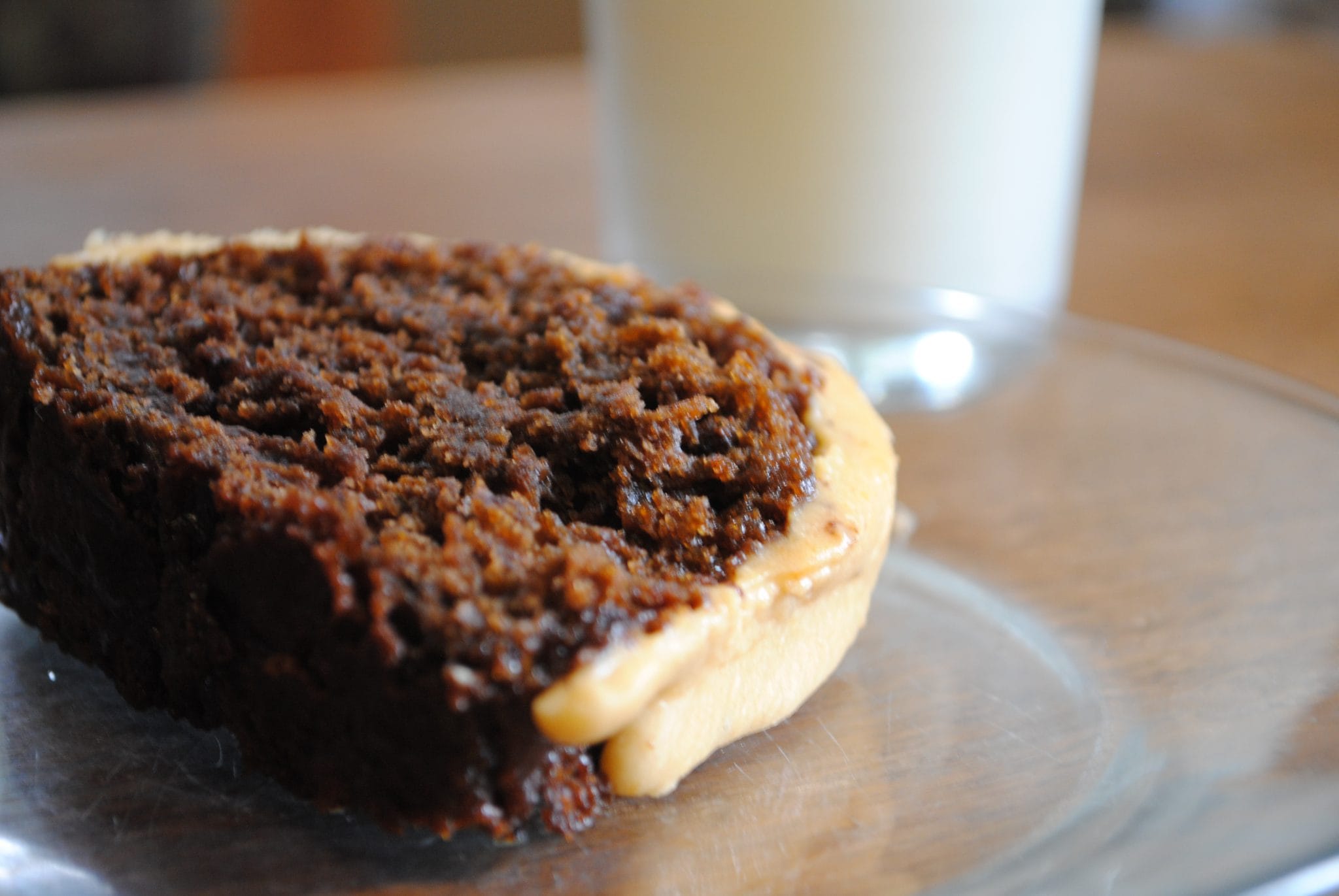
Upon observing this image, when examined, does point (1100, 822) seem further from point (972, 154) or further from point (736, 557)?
point (972, 154)

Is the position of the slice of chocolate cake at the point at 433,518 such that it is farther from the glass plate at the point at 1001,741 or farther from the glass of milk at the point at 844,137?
the glass of milk at the point at 844,137

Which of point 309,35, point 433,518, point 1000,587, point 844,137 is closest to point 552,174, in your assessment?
point 844,137

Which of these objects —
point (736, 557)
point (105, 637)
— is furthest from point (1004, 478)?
point (105, 637)

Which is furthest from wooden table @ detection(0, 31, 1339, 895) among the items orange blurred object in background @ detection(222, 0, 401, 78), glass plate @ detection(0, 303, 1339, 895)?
orange blurred object in background @ detection(222, 0, 401, 78)

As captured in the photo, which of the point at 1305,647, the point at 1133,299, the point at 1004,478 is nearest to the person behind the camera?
the point at 1305,647

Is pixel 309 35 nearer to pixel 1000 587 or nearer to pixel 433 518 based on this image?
pixel 1000 587

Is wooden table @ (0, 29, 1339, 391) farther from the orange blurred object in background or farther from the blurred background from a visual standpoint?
the orange blurred object in background

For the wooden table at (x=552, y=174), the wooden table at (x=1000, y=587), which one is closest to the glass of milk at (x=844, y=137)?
the wooden table at (x=1000, y=587)
